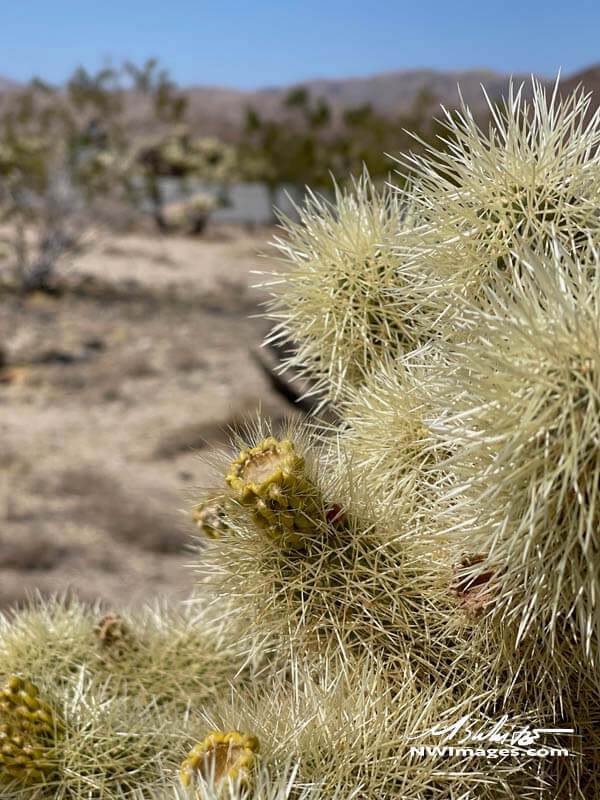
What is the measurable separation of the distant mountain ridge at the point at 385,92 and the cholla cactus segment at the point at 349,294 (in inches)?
14.6

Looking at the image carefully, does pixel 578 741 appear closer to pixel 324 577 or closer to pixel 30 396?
pixel 324 577

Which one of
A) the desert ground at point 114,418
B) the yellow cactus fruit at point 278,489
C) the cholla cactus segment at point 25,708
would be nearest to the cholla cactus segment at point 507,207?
the yellow cactus fruit at point 278,489

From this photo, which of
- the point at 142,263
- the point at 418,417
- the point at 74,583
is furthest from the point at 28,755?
the point at 142,263

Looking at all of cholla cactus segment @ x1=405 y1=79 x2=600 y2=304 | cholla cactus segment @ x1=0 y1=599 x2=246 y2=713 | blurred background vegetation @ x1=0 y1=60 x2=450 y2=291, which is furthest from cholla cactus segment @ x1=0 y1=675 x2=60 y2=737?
blurred background vegetation @ x1=0 y1=60 x2=450 y2=291

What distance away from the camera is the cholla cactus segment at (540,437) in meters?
1.04

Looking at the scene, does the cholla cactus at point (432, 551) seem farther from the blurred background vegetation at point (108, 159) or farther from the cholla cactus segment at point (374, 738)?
the blurred background vegetation at point (108, 159)

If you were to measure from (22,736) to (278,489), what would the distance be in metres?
0.73

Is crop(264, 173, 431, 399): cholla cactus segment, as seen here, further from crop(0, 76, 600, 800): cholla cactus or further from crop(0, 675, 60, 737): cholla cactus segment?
crop(0, 675, 60, 737): cholla cactus segment

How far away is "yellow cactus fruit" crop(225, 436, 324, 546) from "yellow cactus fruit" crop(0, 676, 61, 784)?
63cm

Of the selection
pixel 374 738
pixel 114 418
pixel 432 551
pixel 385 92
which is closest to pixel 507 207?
pixel 432 551

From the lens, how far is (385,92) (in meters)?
32.3

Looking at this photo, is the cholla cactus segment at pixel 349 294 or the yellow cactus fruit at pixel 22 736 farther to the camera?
the cholla cactus segment at pixel 349 294

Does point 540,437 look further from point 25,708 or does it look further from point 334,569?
point 25,708

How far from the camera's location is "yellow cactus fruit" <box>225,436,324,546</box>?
1412 millimetres
